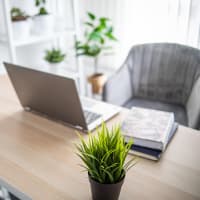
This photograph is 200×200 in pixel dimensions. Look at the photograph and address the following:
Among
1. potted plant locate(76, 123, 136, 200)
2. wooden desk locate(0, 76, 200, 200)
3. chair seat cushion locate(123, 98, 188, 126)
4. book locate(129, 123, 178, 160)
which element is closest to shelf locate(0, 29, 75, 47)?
chair seat cushion locate(123, 98, 188, 126)

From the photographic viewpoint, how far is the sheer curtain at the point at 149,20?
6.93ft

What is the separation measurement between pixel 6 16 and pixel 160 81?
1.23 metres

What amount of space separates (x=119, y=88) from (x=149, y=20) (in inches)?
30.6

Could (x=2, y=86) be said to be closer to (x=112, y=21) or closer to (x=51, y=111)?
(x=51, y=111)

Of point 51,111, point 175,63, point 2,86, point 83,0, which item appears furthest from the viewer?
point 83,0

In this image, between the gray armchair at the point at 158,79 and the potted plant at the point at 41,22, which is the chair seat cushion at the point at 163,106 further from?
the potted plant at the point at 41,22

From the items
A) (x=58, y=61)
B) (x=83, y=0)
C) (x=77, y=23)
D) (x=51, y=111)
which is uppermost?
(x=83, y=0)

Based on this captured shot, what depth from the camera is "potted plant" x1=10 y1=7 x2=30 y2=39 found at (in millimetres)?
2162

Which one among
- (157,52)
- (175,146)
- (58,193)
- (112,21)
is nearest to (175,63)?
(157,52)

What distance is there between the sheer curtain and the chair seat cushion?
23.3 inches

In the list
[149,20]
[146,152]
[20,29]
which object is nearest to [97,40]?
Answer: [149,20]

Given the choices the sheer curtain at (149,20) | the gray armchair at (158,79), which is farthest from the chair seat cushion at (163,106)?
the sheer curtain at (149,20)

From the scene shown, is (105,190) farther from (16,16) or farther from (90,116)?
(16,16)

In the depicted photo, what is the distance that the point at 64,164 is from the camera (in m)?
0.91
